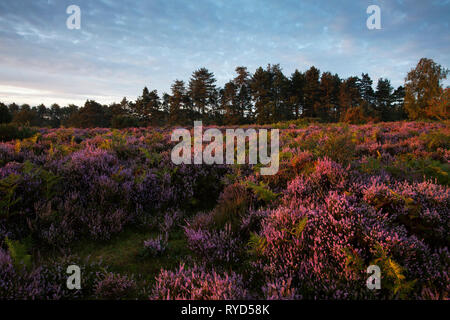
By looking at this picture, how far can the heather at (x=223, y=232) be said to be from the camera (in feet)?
6.68

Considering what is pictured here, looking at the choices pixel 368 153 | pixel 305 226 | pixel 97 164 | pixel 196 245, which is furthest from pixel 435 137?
pixel 97 164

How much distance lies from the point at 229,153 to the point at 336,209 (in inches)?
151

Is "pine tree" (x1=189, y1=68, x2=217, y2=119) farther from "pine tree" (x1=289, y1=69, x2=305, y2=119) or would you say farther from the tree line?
"pine tree" (x1=289, y1=69, x2=305, y2=119)

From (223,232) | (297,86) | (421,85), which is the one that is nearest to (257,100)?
(297,86)

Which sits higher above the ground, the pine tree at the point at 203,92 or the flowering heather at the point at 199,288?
the pine tree at the point at 203,92

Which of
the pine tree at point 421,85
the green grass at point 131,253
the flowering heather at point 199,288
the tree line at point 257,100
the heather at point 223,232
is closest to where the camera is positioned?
the flowering heather at point 199,288

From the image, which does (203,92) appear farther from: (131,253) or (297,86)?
(131,253)

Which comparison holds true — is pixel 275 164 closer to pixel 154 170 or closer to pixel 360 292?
pixel 154 170

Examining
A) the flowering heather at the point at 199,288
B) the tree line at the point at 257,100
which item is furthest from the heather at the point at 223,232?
the tree line at the point at 257,100

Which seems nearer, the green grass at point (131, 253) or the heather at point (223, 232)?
the heather at point (223, 232)

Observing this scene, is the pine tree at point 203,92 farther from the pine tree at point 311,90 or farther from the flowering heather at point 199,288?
the flowering heather at point 199,288

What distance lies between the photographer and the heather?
2.04m

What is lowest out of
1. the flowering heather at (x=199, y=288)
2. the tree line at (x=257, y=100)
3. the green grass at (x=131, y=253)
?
the green grass at (x=131, y=253)

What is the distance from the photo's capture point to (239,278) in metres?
2.18
